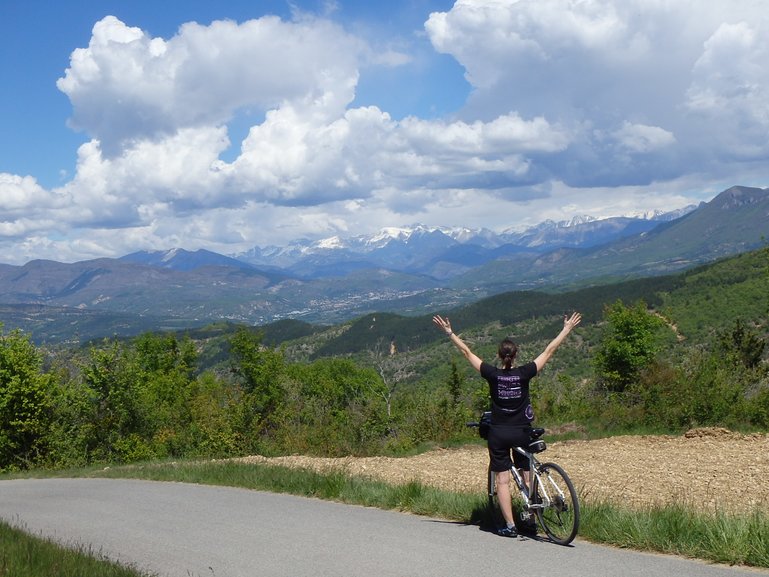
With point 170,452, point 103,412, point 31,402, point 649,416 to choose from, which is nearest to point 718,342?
point 649,416

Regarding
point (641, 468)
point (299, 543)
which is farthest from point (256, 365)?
point (299, 543)

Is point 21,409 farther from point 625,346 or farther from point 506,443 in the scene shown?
point 625,346

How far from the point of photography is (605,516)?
682cm

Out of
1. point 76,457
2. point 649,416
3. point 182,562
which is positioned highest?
point 182,562

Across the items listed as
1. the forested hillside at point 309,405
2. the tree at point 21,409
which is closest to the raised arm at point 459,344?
the forested hillside at point 309,405

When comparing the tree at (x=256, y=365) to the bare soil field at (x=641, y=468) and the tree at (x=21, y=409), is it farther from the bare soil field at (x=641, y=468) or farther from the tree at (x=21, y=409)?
the bare soil field at (x=641, y=468)

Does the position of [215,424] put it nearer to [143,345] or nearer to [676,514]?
[676,514]

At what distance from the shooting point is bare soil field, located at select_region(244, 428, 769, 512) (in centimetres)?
991

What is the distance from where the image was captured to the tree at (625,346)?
32.2 metres

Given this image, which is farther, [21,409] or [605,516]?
[21,409]

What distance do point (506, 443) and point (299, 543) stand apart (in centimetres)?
264

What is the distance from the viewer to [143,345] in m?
55.8

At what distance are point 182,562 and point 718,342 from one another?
116 feet

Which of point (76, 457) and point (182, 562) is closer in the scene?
point (182, 562)
